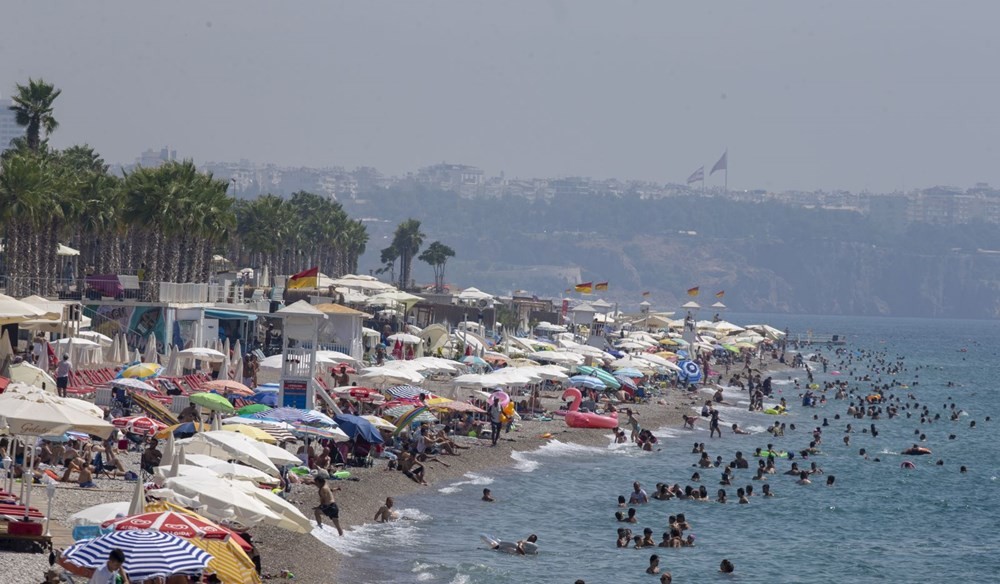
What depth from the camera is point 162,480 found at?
20297 mm

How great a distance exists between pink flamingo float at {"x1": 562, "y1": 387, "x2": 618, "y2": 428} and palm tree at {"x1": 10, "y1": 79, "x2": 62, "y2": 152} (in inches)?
843

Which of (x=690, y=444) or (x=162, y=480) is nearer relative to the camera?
(x=162, y=480)

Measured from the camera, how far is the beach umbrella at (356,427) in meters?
30.4

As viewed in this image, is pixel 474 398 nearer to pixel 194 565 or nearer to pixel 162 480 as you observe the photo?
pixel 162 480

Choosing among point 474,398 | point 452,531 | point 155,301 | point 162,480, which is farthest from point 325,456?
point 155,301

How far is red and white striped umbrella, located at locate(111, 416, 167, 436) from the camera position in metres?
26.8

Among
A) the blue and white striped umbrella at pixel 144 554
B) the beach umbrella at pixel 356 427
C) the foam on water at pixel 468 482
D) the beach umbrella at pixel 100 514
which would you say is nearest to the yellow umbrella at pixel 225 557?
the beach umbrella at pixel 100 514

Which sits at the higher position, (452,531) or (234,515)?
(234,515)

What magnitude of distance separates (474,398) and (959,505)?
47.4 ft

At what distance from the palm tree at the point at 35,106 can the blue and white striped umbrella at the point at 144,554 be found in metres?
38.6

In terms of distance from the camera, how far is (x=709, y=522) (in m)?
31.9

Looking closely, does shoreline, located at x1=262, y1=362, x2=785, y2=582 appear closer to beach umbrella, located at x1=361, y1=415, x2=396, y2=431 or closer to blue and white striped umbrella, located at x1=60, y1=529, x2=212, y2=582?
beach umbrella, located at x1=361, y1=415, x2=396, y2=431

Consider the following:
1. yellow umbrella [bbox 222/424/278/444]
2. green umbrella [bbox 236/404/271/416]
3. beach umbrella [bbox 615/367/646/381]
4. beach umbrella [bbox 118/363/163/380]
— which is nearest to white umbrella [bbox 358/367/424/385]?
beach umbrella [bbox 118/363/163/380]

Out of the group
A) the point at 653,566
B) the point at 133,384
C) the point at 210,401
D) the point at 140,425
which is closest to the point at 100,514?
the point at 140,425
